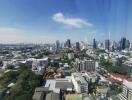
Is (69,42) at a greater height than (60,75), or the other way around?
(69,42)

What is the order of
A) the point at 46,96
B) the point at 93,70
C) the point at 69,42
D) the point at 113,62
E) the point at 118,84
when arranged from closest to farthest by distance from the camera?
1. the point at 46,96
2. the point at 118,84
3. the point at 93,70
4. the point at 113,62
5. the point at 69,42

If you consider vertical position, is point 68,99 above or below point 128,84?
below

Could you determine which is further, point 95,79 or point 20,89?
point 95,79

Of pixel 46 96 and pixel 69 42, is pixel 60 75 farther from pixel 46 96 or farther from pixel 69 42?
pixel 69 42

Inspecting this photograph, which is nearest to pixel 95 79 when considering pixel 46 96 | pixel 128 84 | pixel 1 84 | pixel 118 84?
pixel 118 84

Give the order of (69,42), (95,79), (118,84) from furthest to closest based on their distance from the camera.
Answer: (69,42)
(95,79)
(118,84)

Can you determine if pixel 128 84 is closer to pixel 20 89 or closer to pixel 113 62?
pixel 20 89

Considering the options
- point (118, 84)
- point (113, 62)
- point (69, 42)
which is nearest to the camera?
point (118, 84)

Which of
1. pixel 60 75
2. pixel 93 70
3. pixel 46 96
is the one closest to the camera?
pixel 46 96

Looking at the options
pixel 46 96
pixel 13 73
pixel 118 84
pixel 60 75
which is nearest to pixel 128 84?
pixel 118 84
